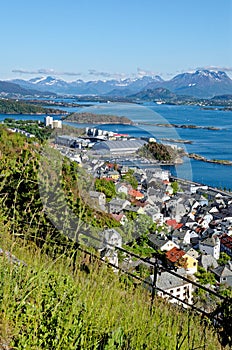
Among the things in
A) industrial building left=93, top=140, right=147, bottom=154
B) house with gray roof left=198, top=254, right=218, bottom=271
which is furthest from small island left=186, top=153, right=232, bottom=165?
industrial building left=93, top=140, right=147, bottom=154

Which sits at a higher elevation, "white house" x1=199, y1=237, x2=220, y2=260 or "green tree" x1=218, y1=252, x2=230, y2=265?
"white house" x1=199, y1=237, x2=220, y2=260

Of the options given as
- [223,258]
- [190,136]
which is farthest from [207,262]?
[190,136]

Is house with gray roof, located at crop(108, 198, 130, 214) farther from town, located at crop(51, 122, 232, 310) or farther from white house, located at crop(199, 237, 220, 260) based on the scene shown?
white house, located at crop(199, 237, 220, 260)

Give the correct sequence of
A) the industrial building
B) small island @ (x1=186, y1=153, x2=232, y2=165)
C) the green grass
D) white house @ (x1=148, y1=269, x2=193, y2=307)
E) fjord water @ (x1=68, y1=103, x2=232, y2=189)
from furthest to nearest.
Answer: small island @ (x1=186, y1=153, x2=232, y2=165)
the industrial building
fjord water @ (x1=68, y1=103, x2=232, y2=189)
white house @ (x1=148, y1=269, x2=193, y2=307)
the green grass

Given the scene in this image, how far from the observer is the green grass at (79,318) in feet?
3.31

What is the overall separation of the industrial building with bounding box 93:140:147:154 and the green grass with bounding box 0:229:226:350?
11.5ft

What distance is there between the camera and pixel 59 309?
1080 mm

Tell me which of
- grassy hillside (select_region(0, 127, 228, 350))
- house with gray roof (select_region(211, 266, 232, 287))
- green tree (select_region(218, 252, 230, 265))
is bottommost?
green tree (select_region(218, 252, 230, 265))

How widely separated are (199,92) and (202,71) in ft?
90.3

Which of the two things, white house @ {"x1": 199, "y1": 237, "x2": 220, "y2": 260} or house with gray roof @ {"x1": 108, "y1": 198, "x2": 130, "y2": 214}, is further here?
white house @ {"x1": 199, "y1": 237, "x2": 220, "y2": 260}

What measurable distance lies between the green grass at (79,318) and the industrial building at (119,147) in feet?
11.5

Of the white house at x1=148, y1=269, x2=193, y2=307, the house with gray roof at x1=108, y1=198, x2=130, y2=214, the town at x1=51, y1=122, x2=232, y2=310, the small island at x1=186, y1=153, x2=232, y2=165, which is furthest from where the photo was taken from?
the small island at x1=186, y1=153, x2=232, y2=165

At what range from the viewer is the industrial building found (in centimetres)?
500

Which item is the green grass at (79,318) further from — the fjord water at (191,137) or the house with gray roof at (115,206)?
the house with gray roof at (115,206)
